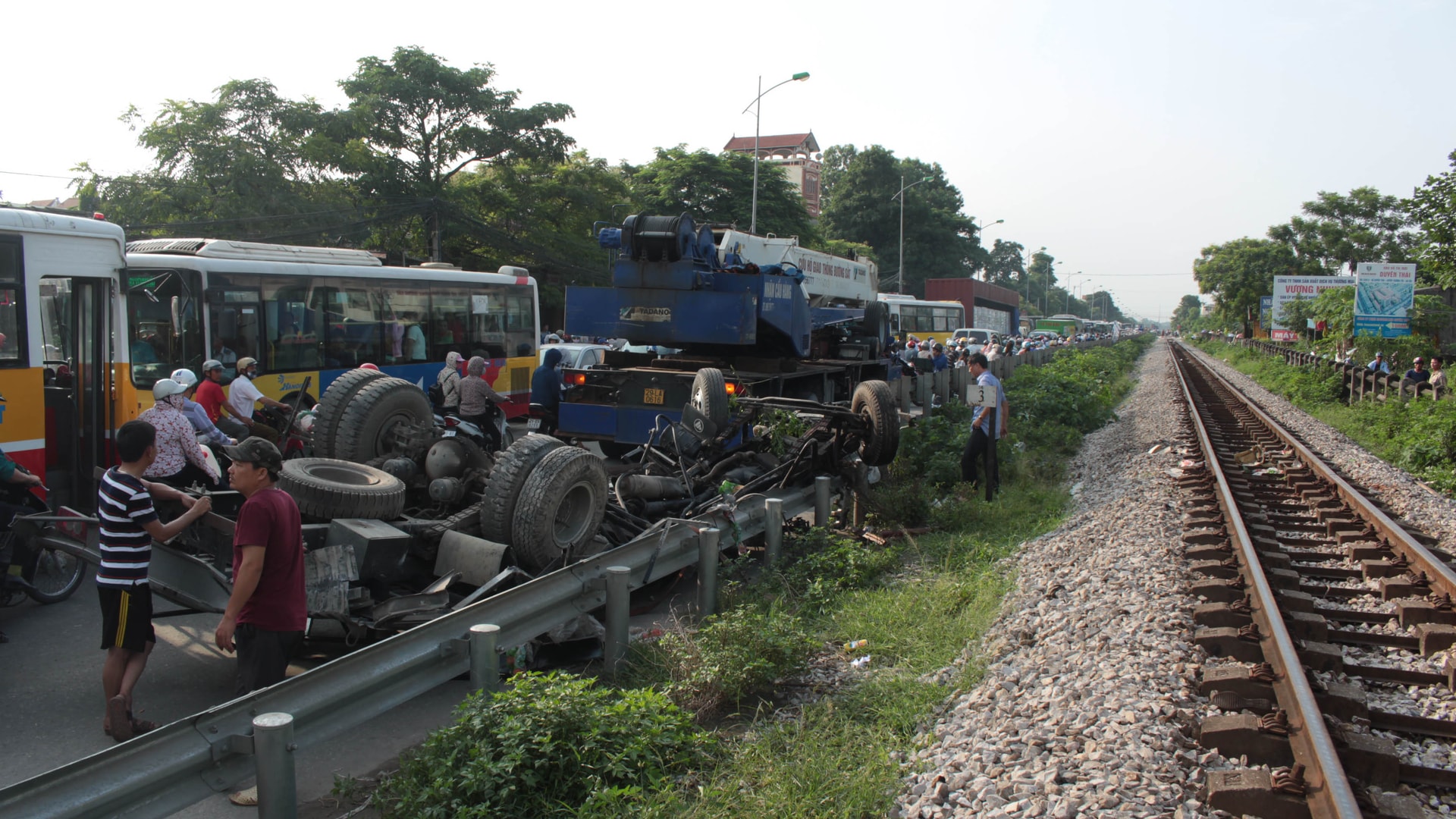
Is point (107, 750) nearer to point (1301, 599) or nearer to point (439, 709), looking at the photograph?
point (439, 709)

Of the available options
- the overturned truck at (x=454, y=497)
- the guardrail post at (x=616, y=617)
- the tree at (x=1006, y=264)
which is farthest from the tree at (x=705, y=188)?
the tree at (x=1006, y=264)

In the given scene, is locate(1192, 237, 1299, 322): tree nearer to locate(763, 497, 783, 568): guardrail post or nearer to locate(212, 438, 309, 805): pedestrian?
locate(763, 497, 783, 568): guardrail post

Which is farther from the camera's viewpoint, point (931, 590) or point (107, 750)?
point (931, 590)

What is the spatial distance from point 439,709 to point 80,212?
6.92m

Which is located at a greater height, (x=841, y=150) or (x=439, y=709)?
(x=841, y=150)

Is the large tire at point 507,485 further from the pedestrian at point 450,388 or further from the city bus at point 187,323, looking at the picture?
the pedestrian at point 450,388

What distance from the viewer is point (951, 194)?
91000mm

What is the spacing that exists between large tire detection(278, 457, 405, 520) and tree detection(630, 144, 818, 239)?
37.8 m

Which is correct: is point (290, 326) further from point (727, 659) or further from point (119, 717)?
point (727, 659)

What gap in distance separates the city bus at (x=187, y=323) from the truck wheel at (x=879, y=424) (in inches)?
284

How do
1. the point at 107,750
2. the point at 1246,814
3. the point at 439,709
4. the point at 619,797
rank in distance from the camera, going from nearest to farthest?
the point at 107,750 → the point at 1246,814 → the point at 619,797 → the point at 439,709

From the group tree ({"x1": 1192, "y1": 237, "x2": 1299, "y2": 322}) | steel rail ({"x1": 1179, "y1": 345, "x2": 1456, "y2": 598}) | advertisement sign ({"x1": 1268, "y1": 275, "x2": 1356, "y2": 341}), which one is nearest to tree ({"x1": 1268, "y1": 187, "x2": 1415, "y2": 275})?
tree ({"x1": 1192, "y1": 237, "x2": 1299, "y2": 322})

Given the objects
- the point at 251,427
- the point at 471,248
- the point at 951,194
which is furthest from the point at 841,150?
the point at 251,427

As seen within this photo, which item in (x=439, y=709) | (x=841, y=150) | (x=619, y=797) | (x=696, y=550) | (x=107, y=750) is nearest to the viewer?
(x=107, y=750)
